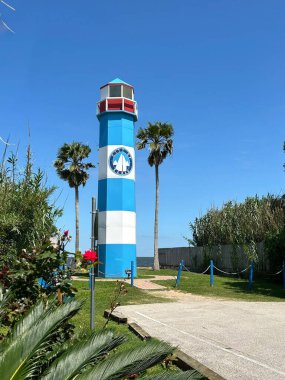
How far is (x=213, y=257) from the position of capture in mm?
31391

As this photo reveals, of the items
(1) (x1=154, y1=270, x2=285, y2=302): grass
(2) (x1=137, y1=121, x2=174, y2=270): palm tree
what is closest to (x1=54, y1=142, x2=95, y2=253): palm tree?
(2) (x1=137, y1=121, x2=174, y2=270): palm tree

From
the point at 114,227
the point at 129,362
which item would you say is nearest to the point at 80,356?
the point at 129,362

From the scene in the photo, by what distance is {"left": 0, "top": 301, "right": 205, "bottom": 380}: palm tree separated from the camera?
2.70 m

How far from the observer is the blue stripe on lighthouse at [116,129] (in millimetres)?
25172

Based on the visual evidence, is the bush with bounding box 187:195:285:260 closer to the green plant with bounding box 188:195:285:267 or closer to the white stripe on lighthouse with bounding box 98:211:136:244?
the green plant with bounding box 188:195:285:267

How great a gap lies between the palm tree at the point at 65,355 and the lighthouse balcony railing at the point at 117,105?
22840 millimetres

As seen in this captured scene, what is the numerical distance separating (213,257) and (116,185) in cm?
1075

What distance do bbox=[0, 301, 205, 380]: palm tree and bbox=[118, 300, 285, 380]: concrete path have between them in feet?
10.0

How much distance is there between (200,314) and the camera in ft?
40.9

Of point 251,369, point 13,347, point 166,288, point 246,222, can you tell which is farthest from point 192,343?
point 246,222

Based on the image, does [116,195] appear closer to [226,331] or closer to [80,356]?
[226,331]

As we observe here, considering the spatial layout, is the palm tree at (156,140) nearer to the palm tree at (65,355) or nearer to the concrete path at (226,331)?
the concrete path at (226,331)

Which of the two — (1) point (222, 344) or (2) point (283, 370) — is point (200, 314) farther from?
(2) point (283, 370)

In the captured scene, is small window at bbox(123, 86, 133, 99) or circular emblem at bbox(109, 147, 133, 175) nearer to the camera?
circular emblem at bbox(109, 147, 133, 175)
